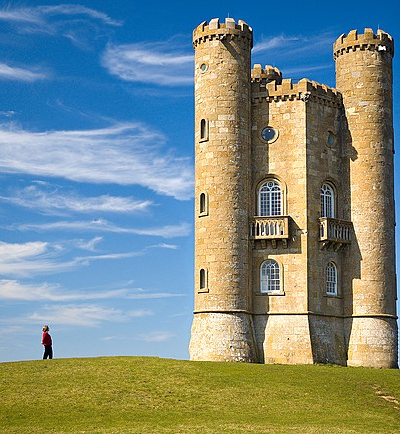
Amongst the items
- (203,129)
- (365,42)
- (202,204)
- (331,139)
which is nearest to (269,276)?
(202,204)

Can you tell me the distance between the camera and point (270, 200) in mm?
56562

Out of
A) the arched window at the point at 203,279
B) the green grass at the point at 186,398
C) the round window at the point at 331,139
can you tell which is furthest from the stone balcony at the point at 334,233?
the green grass at the point at 186,398

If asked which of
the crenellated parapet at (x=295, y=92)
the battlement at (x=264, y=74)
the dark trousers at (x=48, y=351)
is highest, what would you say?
the battlement at (x=264, y=74)

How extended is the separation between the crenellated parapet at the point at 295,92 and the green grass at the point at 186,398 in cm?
1813

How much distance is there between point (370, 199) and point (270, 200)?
642cm

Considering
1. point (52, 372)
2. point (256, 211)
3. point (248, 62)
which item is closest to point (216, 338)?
point (256, 211)

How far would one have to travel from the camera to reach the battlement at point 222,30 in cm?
5653

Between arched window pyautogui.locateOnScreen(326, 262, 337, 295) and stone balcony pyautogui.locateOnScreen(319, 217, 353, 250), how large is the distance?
1235 mm

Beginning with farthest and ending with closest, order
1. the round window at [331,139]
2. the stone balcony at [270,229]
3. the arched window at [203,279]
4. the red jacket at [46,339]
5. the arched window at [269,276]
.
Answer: the round window at [331,139]
the arched window at [269,276]
the stone balcony at [270,229]
the arched window at [203,279]
the red jacket at [46,339]

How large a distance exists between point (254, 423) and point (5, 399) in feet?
35.2

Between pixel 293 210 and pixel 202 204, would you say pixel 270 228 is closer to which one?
pixel 293 210

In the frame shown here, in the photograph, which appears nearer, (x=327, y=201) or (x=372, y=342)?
(x=372, y=342)

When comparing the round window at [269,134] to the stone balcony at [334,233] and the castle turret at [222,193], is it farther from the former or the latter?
the stone balcony at [334,233]

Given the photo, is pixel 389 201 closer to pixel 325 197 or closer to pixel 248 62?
pixel 325 197
